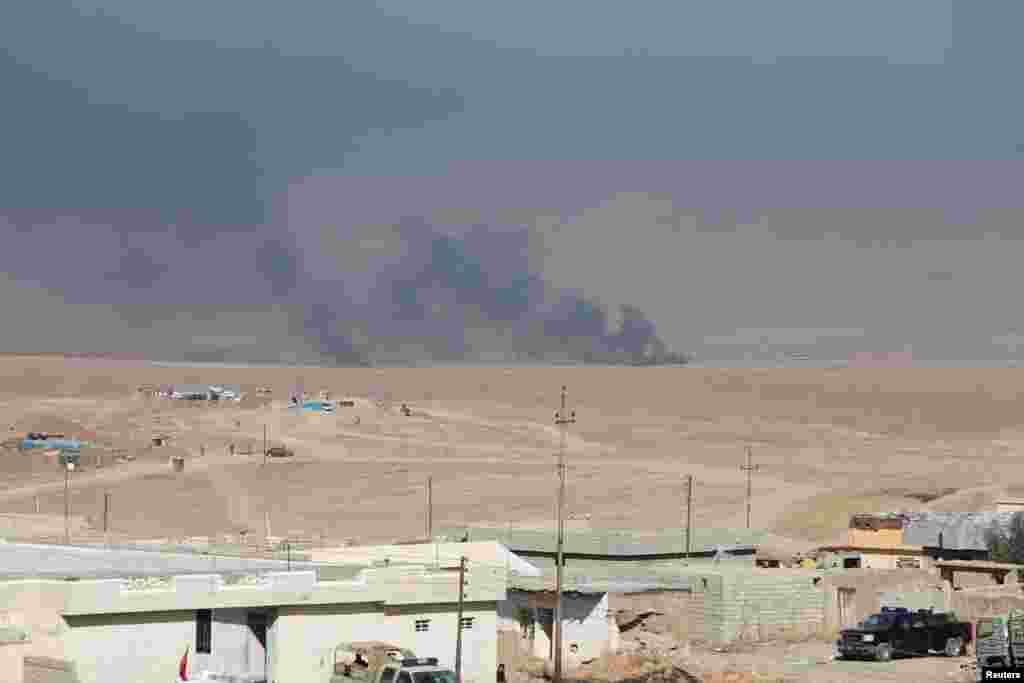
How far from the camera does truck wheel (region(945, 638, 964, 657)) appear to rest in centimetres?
5281

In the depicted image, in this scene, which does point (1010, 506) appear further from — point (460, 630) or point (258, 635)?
point (258, 635)

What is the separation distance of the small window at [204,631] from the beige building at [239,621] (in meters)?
0.02

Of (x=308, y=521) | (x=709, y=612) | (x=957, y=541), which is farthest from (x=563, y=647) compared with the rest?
(x=308, y=521)

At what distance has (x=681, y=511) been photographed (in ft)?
324

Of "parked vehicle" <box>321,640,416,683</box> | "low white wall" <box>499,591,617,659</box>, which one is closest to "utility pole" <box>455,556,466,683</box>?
"parked vehicle" <box>321,640,416,683</box>

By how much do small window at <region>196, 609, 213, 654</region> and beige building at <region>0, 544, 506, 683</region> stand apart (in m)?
0.02

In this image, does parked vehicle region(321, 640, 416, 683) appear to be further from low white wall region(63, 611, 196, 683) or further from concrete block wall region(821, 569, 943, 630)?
concrete block wall region(821, 569, 943, 630)

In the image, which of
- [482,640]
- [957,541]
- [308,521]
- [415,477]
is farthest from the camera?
[415,477]

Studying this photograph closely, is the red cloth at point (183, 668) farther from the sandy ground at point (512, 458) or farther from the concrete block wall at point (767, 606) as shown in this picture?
the sandy ground at point (512, 458)

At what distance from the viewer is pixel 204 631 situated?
4428 centimetres

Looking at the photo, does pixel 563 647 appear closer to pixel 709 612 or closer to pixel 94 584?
pixel 709 612

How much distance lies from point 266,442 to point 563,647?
257 ft

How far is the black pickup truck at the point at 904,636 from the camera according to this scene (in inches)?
2040

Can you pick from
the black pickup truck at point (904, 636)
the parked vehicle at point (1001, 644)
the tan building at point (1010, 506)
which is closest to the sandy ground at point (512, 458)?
the tan building at point (1010, 506)
